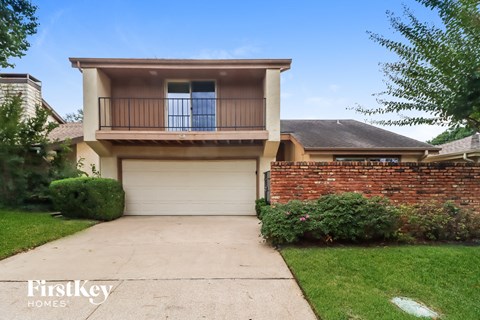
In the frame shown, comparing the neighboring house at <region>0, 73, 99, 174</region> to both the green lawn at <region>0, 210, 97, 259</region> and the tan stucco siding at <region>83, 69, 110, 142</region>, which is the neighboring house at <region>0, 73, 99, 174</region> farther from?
the green lawn at <region>0, 210, 97, 259</region>

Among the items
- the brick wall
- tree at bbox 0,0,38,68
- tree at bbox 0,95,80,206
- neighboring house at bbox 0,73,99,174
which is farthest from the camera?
neighboring house at bbox 0,73,99,174

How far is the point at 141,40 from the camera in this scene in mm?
10219

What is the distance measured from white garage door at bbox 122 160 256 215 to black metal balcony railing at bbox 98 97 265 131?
1.37 m

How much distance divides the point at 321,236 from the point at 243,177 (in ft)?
15.8

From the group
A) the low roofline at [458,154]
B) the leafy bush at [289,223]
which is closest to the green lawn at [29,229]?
the leafy bush at [289,223]

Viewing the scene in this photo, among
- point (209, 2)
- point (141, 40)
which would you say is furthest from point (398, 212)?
point (141, 40)

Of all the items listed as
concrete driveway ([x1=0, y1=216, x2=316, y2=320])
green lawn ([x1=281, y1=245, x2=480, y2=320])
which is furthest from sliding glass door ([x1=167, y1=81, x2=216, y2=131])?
green lawn ([x1=281, y1=245, x2=480, y2=320])

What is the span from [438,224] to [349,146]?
3.95 m

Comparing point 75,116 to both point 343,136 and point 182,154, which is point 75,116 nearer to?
point 182,154

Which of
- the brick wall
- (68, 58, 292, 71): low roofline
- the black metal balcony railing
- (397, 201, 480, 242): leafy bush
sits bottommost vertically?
(397, 201, 480, 242): leafy bush

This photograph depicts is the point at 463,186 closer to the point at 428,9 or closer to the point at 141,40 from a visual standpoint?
the point at 428,9

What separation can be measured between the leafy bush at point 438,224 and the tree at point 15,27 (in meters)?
11.1

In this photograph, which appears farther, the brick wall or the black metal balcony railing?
the black metal balcony railing

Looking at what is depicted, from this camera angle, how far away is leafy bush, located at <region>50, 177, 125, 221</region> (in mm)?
7902
